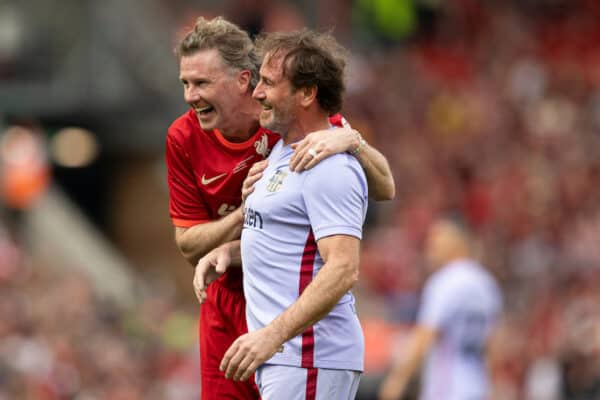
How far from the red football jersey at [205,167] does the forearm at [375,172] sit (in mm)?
499

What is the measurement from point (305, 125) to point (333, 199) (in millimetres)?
373

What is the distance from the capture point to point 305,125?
471cm

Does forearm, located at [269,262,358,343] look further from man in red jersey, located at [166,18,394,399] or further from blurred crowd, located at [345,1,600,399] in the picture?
blurred crowd, located at [345,1,600,399]

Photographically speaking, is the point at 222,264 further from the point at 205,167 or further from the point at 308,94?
the point at 308,94

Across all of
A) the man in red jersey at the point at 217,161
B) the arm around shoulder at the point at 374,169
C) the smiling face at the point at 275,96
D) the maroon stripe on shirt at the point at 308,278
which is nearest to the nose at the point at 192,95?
the man in red jersey at the point at 217,161

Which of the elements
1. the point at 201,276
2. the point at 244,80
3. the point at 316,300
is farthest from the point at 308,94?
the point at 201,276

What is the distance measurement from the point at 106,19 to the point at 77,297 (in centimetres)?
537

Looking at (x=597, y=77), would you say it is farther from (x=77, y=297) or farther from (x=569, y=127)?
(x=77, y=297)

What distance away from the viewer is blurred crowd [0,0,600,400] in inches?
489

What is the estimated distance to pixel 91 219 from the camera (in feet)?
69.9

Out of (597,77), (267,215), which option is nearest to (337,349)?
(267,215)

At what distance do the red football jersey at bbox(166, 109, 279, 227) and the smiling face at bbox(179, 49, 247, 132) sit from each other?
15 centimetres

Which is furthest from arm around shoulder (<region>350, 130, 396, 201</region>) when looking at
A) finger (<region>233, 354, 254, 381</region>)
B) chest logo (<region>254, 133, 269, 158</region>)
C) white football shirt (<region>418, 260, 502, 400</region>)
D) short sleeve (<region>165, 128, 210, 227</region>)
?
white football shirt (<region>418, 260, 502, 400</region>)

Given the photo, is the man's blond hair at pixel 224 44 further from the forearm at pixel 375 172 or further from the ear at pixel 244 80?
the forearm at pixel 375 172
